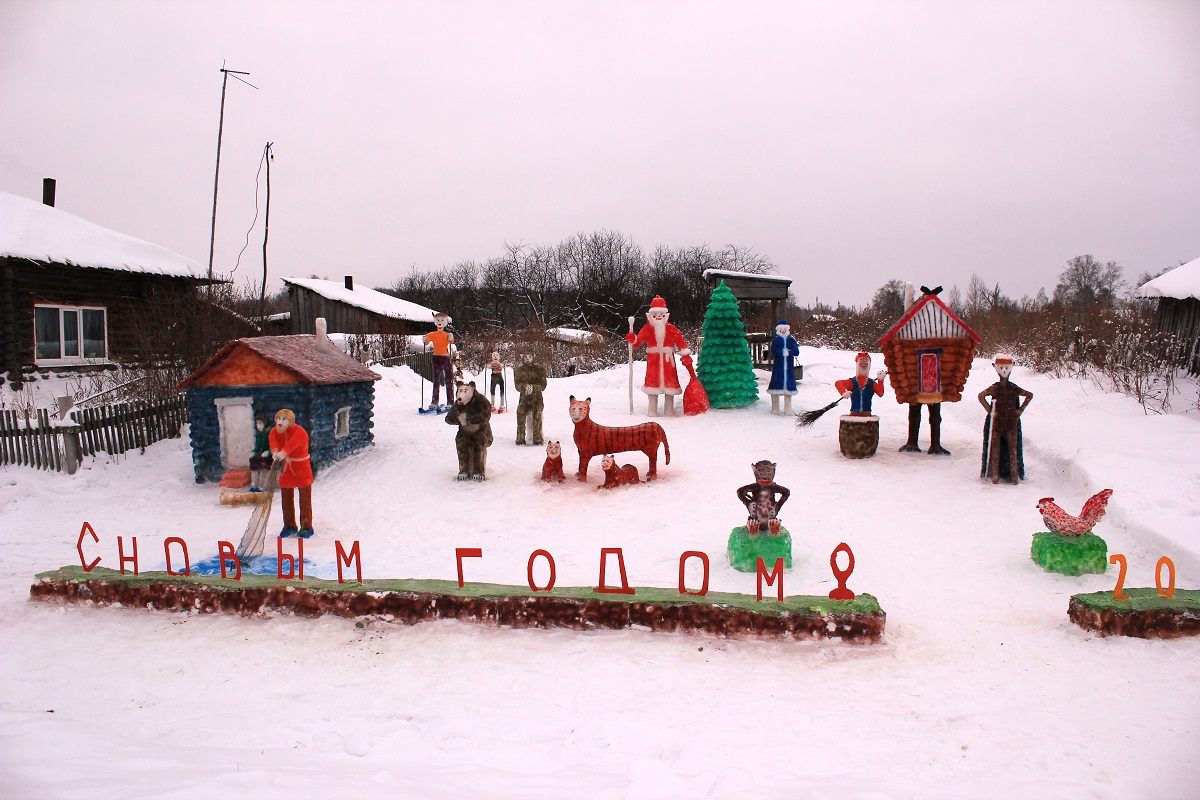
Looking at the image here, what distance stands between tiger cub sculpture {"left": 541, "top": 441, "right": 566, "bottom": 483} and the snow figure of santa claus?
176 inches

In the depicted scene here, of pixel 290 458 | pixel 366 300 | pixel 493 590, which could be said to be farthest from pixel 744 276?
pixel 366 300

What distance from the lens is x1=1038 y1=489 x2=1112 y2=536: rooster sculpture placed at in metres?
5.68

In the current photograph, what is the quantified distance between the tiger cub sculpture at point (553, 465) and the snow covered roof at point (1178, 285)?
1064 centimetres

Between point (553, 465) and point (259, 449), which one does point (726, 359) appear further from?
point (259, 449)

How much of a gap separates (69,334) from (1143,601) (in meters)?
18.8

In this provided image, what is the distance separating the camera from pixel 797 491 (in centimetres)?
834

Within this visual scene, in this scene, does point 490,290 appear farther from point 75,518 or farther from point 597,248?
point 75,518

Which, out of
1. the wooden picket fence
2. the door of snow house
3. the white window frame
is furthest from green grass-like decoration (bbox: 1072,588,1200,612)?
the white window frame

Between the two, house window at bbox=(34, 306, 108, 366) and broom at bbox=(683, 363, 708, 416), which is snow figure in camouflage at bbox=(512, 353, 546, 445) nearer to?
broom at bbox=(683, 363, 708, 416)

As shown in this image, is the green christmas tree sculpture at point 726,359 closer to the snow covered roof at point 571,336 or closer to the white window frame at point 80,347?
the snow covered roof at point 571,336

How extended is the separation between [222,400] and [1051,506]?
10.2 metres

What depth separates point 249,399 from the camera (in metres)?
9.73

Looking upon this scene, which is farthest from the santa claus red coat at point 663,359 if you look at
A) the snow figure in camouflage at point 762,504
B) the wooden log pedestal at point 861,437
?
the snow figure in camouflage at point 762,504

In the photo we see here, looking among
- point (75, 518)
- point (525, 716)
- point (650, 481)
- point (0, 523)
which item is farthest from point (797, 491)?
point (0, 523)
